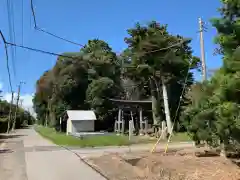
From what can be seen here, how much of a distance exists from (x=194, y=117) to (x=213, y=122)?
2258mm

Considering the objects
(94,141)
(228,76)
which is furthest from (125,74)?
(228,76)

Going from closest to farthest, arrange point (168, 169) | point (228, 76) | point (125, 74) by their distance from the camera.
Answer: point (228, 76)
point (168, 169)
point (125, 74)

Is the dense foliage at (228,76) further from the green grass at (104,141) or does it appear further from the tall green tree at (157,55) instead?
the tall green tree at (157,55)

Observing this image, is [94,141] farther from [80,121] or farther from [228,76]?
[228,76]

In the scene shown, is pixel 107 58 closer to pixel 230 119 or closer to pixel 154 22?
pixel 154 22

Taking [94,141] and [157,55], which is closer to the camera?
[94,141]

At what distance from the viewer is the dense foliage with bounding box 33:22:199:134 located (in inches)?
1500

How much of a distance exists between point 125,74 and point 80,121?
1120 centimetres

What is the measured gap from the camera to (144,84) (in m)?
51.0

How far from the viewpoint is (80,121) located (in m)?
52.5

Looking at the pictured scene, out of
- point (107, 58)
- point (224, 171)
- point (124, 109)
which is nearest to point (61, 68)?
point (107, 58)

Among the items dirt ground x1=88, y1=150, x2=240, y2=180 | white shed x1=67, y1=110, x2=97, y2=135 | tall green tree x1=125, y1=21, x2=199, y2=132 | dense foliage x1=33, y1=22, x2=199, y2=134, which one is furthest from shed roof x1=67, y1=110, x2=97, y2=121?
dirt ground x1=88, y1=150, x2=240, y2=180

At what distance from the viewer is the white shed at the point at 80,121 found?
2047 inches

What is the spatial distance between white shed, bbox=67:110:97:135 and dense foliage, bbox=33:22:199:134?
105 inches
